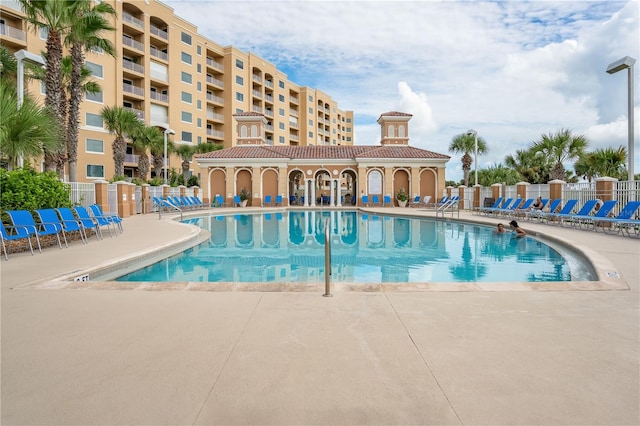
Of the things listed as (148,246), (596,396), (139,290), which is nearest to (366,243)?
(148,246)

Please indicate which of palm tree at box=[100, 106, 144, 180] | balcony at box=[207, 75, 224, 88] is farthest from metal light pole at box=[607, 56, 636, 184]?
balcony at box=[207, 75, 224, 88]

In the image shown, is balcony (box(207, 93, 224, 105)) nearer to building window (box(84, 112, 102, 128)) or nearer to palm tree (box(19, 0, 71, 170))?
building window (box(84, 112, 102, 128))

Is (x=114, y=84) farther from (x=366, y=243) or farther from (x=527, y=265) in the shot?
(x=527, y=265)

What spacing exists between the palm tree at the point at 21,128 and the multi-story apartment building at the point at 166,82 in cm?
1545

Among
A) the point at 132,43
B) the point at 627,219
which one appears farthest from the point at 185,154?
the point at 627,219

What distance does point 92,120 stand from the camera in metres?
30.8

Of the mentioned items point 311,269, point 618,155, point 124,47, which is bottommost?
point 311,269

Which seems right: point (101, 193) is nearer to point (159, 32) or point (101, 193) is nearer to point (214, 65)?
point (159, 32)

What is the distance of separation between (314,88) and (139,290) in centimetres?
6219

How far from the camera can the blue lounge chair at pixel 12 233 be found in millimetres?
7125

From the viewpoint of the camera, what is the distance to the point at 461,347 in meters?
2.96

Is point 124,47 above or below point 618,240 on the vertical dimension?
above

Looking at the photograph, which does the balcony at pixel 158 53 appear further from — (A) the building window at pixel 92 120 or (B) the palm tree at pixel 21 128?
(B) the palm tree at pixel 21 128

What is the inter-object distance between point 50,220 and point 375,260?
730cm
